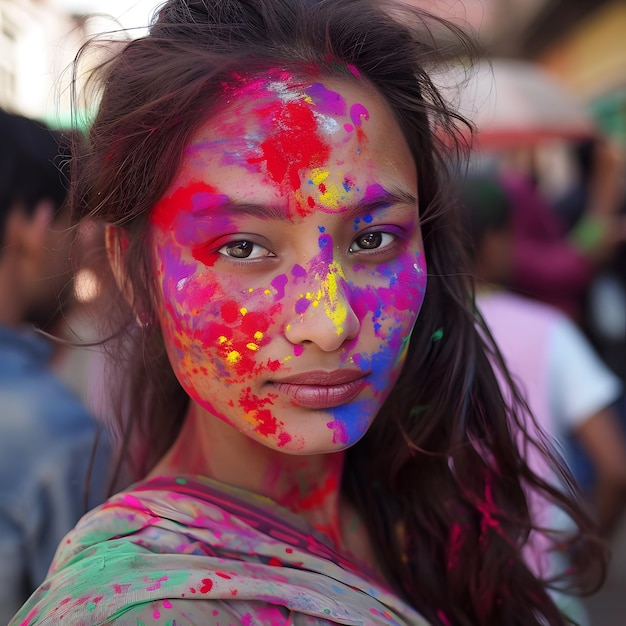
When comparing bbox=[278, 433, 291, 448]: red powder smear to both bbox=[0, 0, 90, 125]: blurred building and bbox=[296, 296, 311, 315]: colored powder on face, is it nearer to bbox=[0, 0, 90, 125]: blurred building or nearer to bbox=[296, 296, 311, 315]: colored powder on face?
bbox=[296, 296, 311, 315]: colored powder on face

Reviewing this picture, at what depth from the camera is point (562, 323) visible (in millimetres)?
2629

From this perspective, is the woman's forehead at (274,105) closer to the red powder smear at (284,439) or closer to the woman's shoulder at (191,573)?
the red powder smear at (284,439)

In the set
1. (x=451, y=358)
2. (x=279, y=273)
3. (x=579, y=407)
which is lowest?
(x=579, y=407)

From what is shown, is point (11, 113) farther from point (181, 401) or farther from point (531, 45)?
point (531, 45)

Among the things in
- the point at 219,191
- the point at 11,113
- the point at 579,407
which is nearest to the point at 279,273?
the point at 219,191

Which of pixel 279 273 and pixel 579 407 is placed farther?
pixel 579 407

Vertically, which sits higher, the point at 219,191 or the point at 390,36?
the point at 390,36

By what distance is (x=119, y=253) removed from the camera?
1328mm

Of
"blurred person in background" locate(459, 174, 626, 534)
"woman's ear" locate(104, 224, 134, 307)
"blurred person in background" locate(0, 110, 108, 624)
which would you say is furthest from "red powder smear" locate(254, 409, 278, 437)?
"blurred person in background" locate(459, 174, 626, 534)

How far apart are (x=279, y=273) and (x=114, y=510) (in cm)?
46

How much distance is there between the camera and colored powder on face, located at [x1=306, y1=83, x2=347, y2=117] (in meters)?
1.19

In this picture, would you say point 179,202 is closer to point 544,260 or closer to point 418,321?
point 418,321

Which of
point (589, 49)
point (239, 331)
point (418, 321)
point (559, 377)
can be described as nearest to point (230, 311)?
point (239, 331)

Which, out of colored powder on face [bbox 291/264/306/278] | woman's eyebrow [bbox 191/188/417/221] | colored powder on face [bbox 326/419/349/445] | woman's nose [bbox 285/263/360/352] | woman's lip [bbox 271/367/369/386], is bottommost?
colored powder on face [bbox 326/419/349/445]
